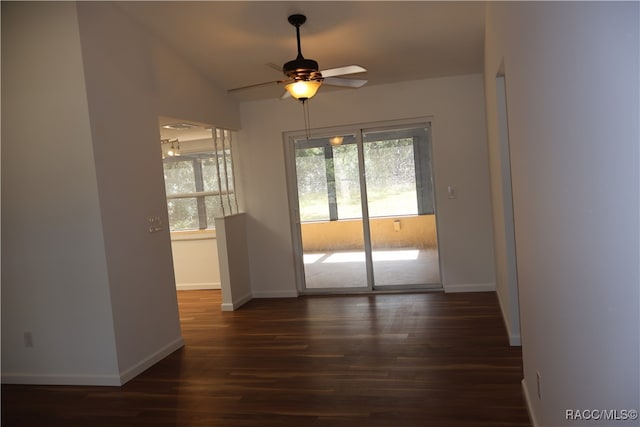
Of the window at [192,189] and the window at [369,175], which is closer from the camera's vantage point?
the window at [369,175]

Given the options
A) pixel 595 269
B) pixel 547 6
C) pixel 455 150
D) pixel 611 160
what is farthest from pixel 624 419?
pixel 455 150

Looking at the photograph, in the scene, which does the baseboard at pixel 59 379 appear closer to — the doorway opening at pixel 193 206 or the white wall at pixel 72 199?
the white wall at pixel 72 199

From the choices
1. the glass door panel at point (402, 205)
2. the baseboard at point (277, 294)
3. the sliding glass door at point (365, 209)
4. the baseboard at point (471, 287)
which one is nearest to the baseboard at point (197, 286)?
the baseboard at point (277, 294)

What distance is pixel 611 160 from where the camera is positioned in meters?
1.18

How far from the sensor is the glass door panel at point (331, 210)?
5973mm

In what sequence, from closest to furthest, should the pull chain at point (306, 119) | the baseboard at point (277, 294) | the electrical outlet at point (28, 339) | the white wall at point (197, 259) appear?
the electrical outlet at point (28, 339) → the pull chain at point (306, 119) → the baseboard at point (277, 294) → the white wall at point (197, 259)

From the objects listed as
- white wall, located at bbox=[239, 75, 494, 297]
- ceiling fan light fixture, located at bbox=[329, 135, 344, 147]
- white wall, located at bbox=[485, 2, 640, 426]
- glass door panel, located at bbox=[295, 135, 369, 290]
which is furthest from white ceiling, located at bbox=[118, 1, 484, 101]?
white wall, located at bbox=[485, 2, 640, 426]

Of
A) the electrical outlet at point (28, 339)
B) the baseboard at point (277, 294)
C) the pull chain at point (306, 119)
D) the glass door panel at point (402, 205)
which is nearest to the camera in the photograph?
the electrical outlet at point (28, 339)

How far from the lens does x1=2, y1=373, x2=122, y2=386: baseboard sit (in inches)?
142

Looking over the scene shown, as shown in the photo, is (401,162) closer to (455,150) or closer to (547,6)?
(455,150)

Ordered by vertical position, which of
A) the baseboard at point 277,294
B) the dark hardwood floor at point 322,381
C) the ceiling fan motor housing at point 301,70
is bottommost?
the dark hardwood floor at point 322,381

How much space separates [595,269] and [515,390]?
1.97 meters

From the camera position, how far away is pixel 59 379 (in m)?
3.71

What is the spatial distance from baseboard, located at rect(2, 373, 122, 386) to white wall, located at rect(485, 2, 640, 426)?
2.88 m
